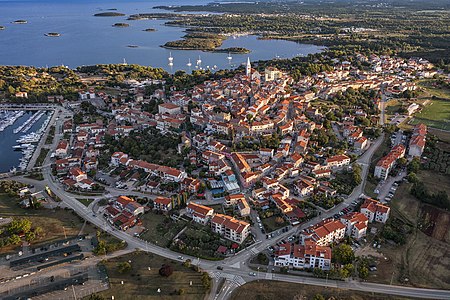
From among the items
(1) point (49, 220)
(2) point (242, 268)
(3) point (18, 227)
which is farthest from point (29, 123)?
(2) point (242, 268)

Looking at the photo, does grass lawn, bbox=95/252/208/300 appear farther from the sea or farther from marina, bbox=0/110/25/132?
the sea

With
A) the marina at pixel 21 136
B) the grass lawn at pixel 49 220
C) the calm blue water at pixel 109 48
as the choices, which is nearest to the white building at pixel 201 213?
the grass lawn at pixel 49 220

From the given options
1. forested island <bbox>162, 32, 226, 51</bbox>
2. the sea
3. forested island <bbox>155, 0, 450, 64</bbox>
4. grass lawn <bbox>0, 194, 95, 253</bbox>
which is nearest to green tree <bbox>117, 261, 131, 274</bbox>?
grass lawn <bbox>0, 194, 95, 253</bbox>

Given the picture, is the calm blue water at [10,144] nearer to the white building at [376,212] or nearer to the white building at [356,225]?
the white building at [356,225]

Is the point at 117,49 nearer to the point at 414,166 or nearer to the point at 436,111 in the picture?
the point at 436,111

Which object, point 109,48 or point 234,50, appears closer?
point 234,50
